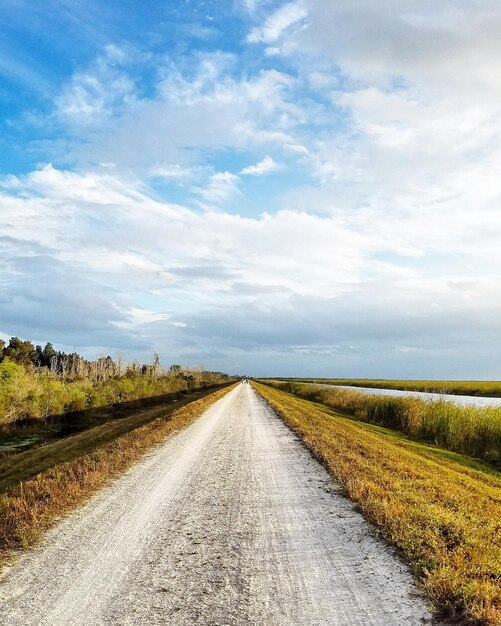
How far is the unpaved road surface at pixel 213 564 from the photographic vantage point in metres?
4.92

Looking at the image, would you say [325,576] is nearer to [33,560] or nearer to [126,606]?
[126,606]

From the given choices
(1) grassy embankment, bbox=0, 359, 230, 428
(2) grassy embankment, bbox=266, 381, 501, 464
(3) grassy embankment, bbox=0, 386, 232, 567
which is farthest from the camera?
(1) grassy embankment, bbox=0, 359, 230, 428

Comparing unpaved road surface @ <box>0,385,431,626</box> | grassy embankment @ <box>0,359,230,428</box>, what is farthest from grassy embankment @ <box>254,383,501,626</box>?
grassy embankment @ <box>0,359,230,428</box>

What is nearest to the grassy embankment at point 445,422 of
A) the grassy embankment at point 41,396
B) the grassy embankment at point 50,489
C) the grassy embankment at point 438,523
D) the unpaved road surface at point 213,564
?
the grassy embankment at point 438,523

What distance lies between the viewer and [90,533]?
→ 7.44m

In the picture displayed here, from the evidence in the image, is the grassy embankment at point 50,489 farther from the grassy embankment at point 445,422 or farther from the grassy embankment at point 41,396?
the grassy embankment at point 41,396

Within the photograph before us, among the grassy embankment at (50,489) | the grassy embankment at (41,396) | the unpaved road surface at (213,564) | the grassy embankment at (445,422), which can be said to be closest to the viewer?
the unpaved road surface at (213,564)

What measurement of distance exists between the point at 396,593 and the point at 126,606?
302 cm

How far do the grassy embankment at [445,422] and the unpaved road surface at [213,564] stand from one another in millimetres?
17573

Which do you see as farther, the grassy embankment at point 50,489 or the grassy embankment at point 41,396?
the grassy embankment at point 41,396

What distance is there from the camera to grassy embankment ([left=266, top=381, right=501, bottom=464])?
2455 centimetres

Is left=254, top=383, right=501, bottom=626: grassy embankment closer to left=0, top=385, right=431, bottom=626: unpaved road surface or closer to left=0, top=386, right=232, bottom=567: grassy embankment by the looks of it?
left=0, top=385, right=431, bottom=626: unpaved road surface

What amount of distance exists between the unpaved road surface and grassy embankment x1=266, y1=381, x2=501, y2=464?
17.6 meters

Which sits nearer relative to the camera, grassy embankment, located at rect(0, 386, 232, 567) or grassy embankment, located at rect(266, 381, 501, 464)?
grassy embankment, located at rect(0, 386, 232, 567)
